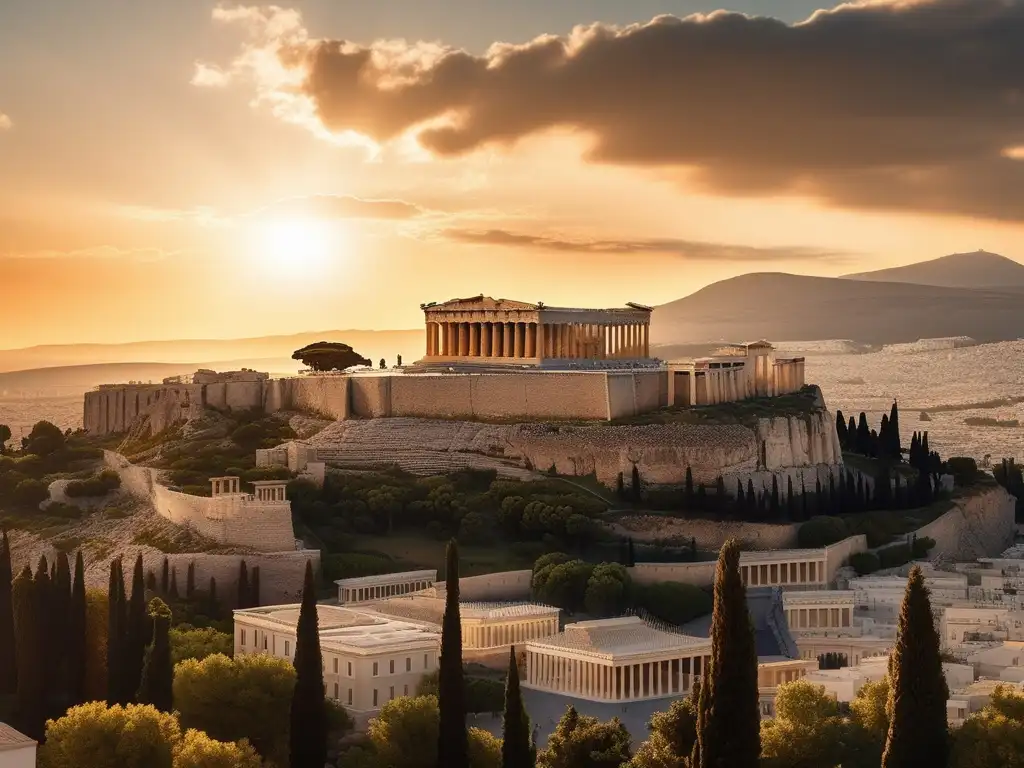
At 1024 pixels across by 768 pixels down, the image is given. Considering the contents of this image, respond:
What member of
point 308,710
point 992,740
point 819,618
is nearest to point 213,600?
point 308,710

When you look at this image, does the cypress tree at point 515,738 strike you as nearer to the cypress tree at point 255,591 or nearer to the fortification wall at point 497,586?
the cypress tree at point 255,591

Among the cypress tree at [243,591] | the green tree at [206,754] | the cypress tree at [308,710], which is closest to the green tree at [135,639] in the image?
the green tree at [206,754]

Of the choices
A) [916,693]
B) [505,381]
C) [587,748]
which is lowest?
A: [587,748]

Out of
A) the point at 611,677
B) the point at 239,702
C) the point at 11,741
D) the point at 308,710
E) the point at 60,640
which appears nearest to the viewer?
the point at 11,741

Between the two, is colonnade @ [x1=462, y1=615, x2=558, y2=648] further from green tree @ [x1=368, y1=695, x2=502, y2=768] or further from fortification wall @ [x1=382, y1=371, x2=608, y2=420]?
fortification wall @ [x1=382, y1=371, x2=608, y2=420]

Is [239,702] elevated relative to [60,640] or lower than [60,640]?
lower

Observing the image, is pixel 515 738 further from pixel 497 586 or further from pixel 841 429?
pixel 841 429
